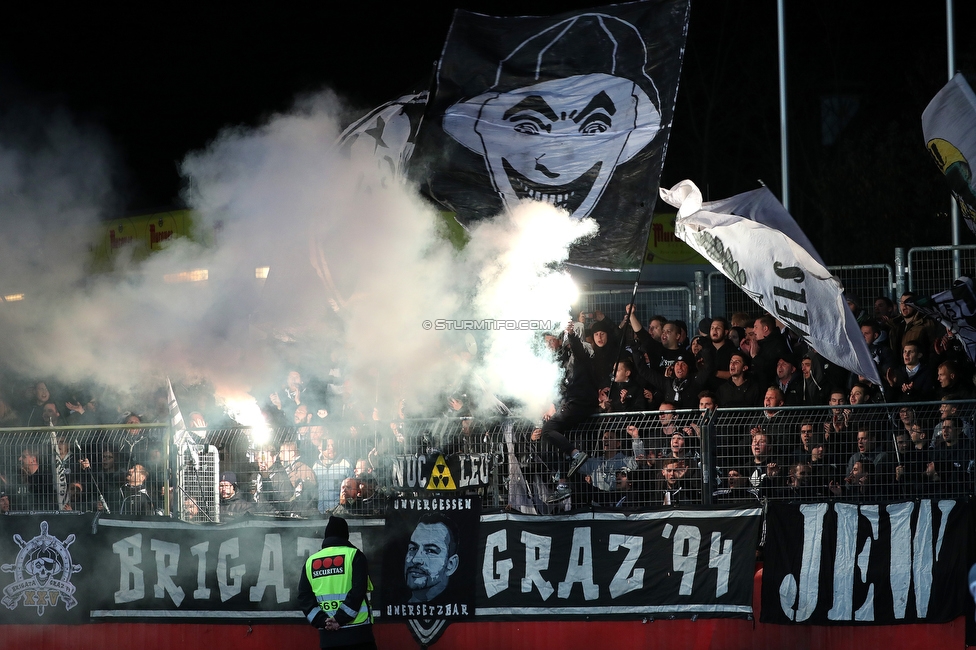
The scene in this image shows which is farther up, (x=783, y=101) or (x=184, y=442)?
(x=783, y=101)

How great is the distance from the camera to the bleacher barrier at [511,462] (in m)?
8.06

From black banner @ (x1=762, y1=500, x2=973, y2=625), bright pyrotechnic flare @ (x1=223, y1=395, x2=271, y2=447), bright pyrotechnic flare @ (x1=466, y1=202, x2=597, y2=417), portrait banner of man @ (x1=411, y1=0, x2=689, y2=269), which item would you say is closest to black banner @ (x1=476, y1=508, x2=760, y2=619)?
black banner @ (x1=762, y1=500, x2=973, y2=625)

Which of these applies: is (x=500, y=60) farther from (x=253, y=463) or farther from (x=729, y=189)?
(x=729, y=189)

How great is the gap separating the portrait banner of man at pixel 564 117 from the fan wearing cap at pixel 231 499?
2837 mm

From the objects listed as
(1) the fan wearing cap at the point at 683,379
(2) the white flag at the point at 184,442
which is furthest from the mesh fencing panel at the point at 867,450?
(2) the white flag at the point at 184,442

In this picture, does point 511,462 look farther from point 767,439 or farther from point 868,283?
point 868,283

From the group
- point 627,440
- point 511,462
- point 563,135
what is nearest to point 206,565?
point 511,462

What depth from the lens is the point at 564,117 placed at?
8.58 m

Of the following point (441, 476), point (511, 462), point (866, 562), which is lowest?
point (866, 562)

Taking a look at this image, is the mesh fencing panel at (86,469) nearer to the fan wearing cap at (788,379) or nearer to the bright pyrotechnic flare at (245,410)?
the bright pyrotechnic flare at (245,410)

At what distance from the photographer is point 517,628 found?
8.70 metres

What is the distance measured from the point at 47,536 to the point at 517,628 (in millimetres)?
4074

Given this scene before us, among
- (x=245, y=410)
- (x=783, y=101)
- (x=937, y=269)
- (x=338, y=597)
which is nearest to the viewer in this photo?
(x=338, y=597)

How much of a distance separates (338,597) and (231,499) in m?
1.86
